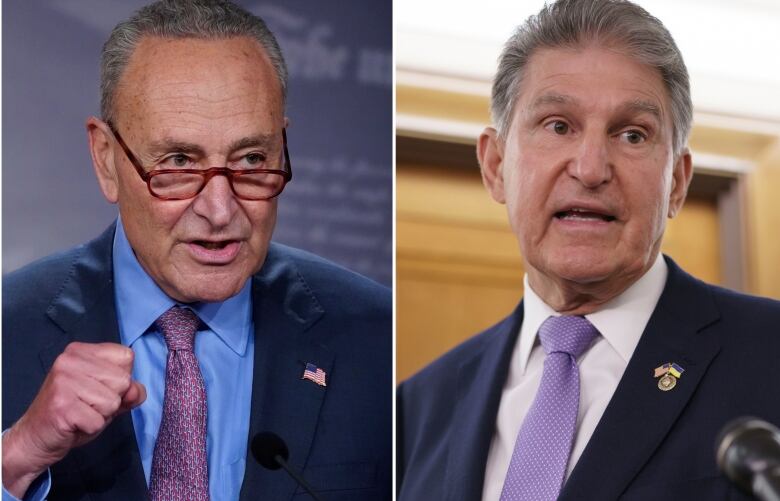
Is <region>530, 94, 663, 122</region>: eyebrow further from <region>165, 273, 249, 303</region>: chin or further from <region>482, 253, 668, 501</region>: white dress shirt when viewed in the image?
<region>165, 273, 249, 303</region>: chin

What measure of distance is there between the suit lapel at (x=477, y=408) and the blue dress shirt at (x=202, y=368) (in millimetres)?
461

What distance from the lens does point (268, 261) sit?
8.72ft

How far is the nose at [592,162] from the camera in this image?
2.49 meters

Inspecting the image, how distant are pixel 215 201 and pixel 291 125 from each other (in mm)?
290

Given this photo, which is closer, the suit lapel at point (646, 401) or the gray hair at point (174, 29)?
the suit lapel at point (646, 401)

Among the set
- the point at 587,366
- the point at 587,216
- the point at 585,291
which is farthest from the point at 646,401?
the point at 587,216

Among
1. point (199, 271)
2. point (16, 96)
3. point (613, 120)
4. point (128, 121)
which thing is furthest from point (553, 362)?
point (16, 96)

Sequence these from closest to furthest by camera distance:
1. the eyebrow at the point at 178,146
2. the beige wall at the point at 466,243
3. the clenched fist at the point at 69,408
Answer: the clenched fist at the point at 69,408
the eyebrow at the point at 178,146
the beige wall at the point at 466,243

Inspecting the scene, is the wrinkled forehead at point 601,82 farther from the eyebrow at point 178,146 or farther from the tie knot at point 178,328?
the tie knot at point 178,328

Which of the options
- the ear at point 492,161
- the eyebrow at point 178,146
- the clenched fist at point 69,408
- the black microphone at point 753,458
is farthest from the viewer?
the ear at point 492,161

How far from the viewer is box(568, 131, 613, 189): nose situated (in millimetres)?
2486

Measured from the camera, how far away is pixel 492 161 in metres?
2.78

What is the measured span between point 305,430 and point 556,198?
75cm

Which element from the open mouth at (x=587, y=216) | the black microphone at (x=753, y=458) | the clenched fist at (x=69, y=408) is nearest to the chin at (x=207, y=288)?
the clenched fist at (x=69, y=408)
